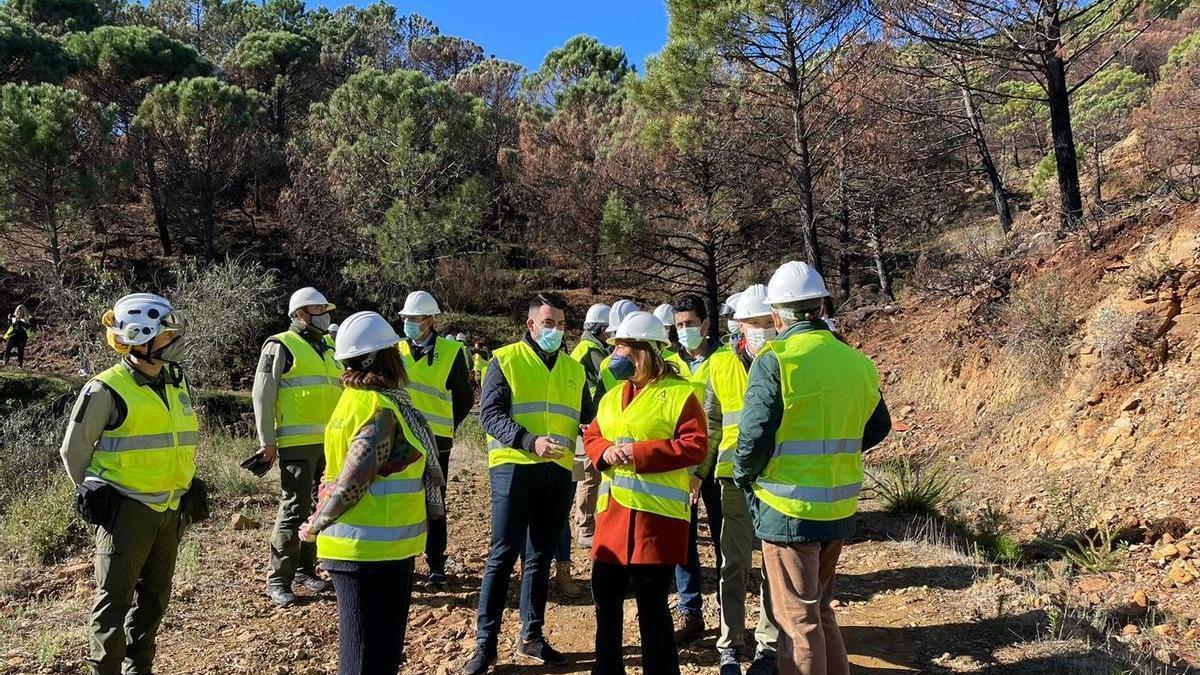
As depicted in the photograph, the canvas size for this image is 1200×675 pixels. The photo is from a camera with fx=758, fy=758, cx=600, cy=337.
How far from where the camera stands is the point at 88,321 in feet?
48.6

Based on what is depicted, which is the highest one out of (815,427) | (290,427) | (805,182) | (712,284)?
(805,182)

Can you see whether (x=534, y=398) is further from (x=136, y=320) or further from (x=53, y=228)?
(x=53, y=228)

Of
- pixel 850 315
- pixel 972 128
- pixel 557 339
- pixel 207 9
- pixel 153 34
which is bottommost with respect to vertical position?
pixel 557 339

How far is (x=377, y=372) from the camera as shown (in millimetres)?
2746

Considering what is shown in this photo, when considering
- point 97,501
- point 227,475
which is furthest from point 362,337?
point 227,475

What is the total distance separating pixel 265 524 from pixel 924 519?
5.49m

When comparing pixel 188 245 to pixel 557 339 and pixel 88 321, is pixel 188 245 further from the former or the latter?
pixel 557 339

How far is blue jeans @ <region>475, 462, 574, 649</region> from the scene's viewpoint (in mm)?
3555

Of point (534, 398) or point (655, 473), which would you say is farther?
point (534, 398)

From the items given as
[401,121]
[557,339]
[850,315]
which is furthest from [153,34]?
[557,339]

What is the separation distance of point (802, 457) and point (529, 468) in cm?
136

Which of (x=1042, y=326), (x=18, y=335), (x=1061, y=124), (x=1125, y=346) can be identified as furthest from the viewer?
(x=18, y=335)

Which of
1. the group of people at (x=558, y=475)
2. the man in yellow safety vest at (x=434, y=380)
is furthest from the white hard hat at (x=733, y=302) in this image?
the man in yellow safety vest at (x=434, y=380)

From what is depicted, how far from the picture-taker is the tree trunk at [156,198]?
74.2ft
